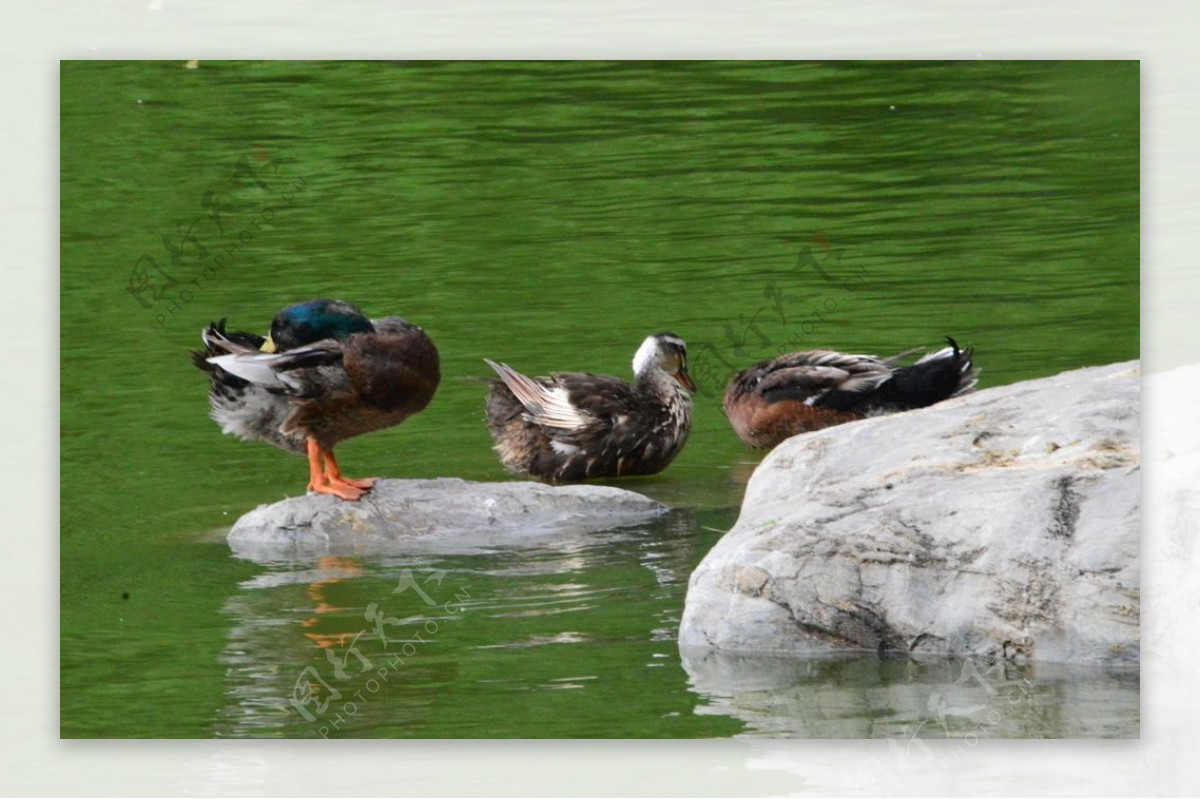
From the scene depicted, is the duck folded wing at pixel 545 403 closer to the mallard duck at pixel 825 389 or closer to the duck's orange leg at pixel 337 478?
the mallard duck at pixel 825 389

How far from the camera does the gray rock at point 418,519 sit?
26.1ft

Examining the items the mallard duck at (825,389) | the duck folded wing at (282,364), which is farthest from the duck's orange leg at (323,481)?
the mallard duck at (825,389)

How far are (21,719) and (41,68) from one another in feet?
7.14

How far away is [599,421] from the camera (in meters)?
9.20

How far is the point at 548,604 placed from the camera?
7.35 m

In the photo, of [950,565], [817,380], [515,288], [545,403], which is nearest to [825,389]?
[817,380]

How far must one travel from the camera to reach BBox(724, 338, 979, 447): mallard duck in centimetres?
863

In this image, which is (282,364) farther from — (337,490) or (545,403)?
(545,403)

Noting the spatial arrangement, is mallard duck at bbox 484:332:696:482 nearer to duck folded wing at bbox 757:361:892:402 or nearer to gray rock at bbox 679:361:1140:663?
duck folded wing at bbox 757:361:892:402

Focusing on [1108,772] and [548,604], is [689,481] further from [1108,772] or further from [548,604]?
[1108,772]

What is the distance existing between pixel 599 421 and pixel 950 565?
2627mm

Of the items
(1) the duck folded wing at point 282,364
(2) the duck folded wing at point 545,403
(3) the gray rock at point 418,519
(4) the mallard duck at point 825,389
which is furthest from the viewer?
(2) the duck folded wing at point 545,403

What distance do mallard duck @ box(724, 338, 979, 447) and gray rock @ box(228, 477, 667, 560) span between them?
1.08 m

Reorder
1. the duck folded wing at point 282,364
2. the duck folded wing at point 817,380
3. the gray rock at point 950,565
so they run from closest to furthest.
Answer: the gray rock at point 950,565
the duck folded wing at point 282,364
the duck folded wing at point 817,380
